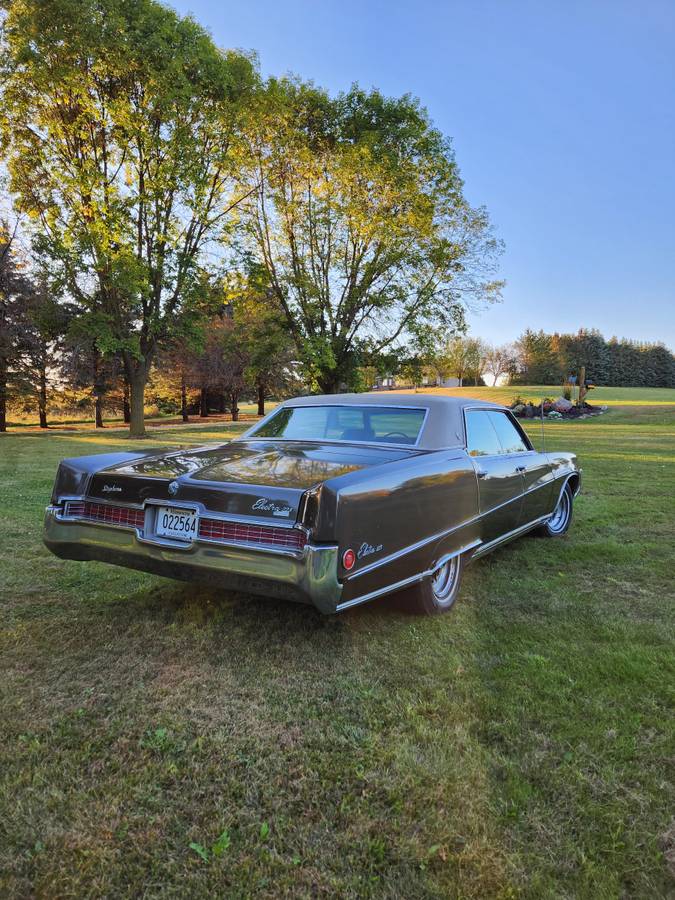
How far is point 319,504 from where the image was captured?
233cm

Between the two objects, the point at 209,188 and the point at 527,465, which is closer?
the point at 527,465

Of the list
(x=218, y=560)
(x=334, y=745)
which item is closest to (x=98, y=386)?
(x=218, y=560)

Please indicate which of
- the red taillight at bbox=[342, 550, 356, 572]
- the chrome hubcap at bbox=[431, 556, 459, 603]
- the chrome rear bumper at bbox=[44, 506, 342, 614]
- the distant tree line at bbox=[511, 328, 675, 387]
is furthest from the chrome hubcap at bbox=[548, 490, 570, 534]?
the distant tree line at bbox=[511, 328, 675, 387]

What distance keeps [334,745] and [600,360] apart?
253 ft

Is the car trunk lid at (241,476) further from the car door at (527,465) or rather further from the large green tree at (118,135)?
the large green tree at (118,135)

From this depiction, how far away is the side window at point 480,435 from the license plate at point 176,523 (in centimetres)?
196

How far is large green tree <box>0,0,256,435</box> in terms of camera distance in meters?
14.4

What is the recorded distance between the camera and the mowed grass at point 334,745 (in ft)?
4.90

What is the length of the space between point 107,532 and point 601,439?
643 inches

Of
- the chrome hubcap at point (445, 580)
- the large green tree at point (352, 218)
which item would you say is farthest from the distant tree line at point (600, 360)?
the chrome hubcap at point (445, 580)

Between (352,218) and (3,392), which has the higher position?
(352,218)

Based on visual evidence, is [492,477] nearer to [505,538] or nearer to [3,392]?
[505,538]

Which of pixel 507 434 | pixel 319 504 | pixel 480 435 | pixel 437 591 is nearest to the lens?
pixel 319 504

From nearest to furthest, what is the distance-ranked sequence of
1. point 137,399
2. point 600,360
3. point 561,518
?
point 561,518 → point 137,399 → point 600,360
